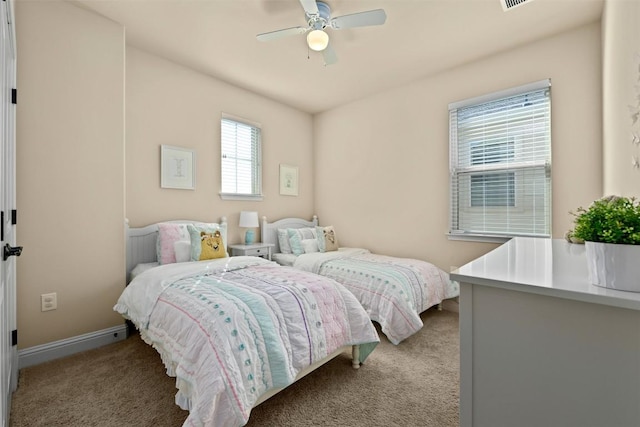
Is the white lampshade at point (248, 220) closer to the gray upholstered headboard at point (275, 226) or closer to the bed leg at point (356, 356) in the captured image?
the gray upholstered headboard at point (275, 226)

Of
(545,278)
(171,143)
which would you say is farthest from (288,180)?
(545,278)

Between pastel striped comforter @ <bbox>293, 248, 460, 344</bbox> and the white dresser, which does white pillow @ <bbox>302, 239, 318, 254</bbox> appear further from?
the white dresser

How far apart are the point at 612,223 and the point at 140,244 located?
Result: 3.46 m

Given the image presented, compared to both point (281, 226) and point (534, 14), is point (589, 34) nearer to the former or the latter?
point (534, 14)

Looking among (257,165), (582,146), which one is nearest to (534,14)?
(582,146)

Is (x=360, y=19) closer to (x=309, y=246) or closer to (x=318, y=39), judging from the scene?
(x=318, y=39)

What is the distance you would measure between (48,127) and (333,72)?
9.23ft

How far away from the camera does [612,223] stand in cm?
72

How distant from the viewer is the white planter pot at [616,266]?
2.28 ft

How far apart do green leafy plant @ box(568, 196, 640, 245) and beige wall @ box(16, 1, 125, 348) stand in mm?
3181

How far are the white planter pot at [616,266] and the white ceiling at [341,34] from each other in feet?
8.04

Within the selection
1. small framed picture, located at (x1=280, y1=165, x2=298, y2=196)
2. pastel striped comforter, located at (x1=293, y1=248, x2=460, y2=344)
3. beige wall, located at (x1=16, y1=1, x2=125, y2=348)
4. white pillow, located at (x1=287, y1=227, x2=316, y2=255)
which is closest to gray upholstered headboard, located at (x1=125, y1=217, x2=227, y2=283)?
beige wall, located at (x1=16, y1=1, x2=125, y2=348)

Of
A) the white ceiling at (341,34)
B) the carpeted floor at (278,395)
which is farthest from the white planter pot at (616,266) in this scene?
the white ceiling at (341,34)

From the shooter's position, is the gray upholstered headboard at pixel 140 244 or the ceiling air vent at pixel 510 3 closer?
the ceiling air vent at pixel 510 3
